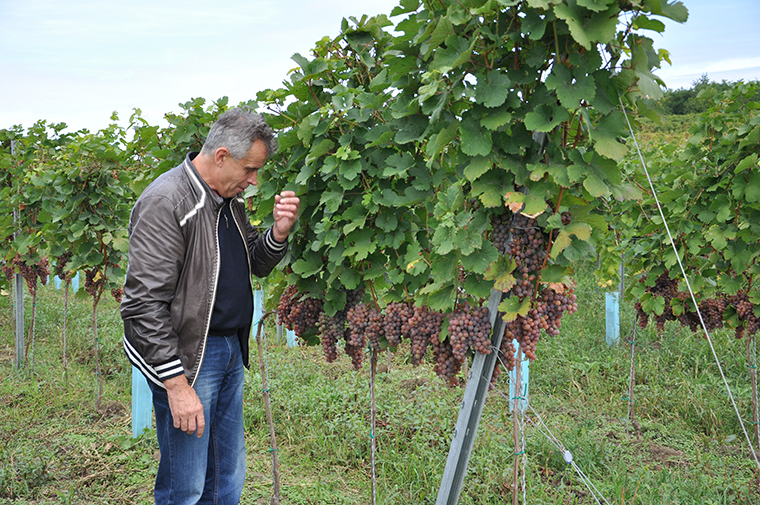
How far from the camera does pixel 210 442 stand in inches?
102

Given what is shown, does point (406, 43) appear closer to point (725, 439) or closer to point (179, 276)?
point (179, 276)

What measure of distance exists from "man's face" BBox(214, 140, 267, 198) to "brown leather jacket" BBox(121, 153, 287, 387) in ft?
0.19

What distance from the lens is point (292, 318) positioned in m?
2.99

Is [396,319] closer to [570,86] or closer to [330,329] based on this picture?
[330,329]

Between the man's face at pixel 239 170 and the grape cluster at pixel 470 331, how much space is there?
1.09m

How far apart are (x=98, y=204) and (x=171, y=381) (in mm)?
3659

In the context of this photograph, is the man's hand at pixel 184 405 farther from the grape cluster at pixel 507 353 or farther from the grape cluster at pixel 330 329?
the grape cluster at pixel 507 353

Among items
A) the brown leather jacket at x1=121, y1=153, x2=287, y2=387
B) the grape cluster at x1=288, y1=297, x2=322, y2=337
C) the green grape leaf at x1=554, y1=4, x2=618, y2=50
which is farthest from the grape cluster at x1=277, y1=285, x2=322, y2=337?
the green grape leaf at x1=554, y1=4, x2=618, y2=50

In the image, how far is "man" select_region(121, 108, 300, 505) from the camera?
2.10 meters

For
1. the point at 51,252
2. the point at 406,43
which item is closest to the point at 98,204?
the point at 51,252

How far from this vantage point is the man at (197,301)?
6.89ft

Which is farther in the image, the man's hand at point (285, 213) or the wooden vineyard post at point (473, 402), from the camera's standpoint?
the man's hand at point (285, 213)

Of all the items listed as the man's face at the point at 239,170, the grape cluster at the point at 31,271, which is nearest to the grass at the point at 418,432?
the grape cluster at the point at 31,271

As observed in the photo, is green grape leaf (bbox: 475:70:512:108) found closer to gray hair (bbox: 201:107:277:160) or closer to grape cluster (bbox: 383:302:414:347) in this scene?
gray hair (bbox: 201:107:277:160)
